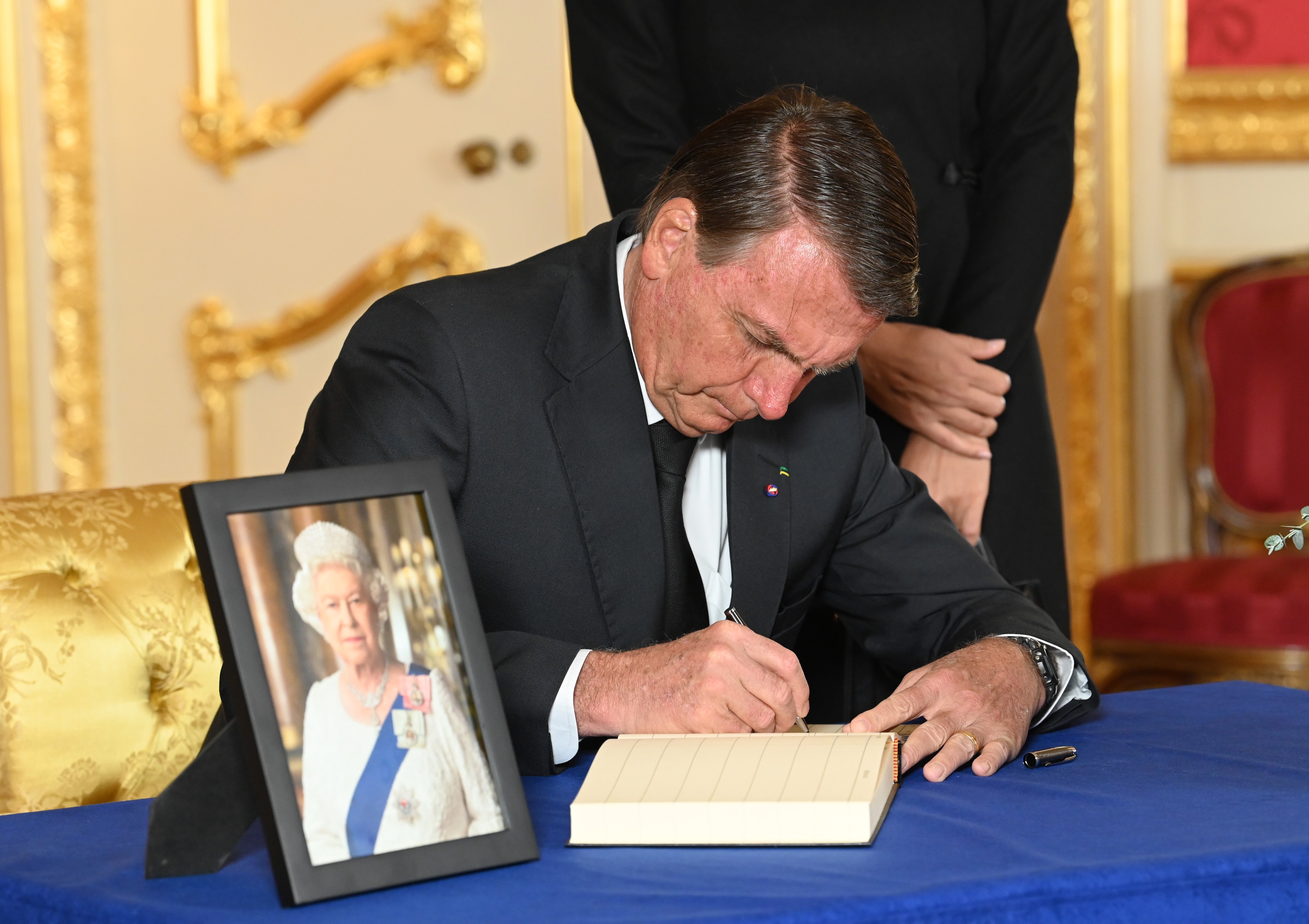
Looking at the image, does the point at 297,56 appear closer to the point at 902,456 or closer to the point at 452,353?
the point at 902,456

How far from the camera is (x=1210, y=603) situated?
3139mm

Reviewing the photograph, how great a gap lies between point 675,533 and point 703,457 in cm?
13

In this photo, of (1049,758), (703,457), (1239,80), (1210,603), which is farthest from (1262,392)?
(1049,758)

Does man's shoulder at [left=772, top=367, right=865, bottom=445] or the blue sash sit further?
man's shoulder at [left=772, top=367, right=865, bottom=445]

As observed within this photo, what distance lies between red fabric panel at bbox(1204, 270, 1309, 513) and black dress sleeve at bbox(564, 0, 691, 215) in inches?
82.3

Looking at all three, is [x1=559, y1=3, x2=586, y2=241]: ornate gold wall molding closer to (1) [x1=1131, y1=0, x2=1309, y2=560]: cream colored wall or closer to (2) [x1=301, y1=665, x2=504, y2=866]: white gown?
(1) [x1=1131, y1=0, x2=1309, y2=560]: cream colored wall

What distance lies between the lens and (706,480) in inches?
70.1

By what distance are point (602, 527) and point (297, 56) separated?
2.67 metres

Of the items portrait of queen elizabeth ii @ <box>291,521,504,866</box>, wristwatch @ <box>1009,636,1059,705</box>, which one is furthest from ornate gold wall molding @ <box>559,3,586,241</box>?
portrait of queen elizabeth ii @ <box>291,521,504,866</box>

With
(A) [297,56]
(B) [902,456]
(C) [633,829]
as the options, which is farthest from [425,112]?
(C) [633,829]

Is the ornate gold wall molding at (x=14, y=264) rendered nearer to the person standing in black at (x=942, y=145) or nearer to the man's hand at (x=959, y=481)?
the person standing in black at (x=942, y=145)

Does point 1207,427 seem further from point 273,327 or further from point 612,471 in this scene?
point 612,471

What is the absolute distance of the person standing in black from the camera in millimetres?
2125

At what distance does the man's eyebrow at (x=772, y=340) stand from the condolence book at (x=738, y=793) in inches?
19.2
